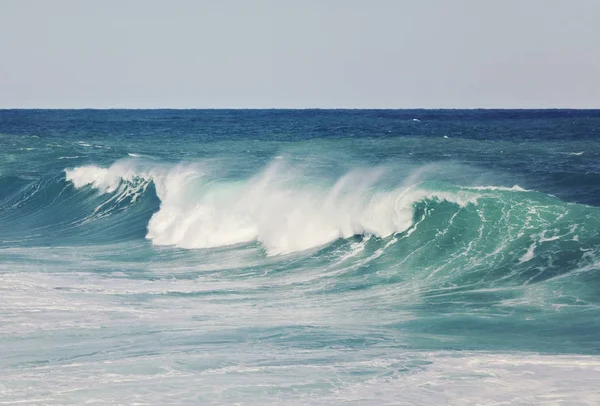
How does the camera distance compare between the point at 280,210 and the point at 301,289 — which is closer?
the point at 301,289

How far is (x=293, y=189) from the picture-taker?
20969 millimetres

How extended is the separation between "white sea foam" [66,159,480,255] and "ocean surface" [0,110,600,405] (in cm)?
7

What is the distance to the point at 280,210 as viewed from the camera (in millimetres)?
19391

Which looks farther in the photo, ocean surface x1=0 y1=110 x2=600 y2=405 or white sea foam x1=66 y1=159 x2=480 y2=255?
white sea foam x1=66 y1=159 x2=480 y2=255

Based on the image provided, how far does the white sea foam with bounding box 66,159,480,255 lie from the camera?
57.3 ft

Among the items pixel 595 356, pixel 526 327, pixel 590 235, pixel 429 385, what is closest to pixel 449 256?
pixel 590 235

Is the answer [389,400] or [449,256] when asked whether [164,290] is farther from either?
[389,400]

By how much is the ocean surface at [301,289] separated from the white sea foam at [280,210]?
0.07 meters

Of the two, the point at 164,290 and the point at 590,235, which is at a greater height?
the point at 590,235

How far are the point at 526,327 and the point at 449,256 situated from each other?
4.82 meters

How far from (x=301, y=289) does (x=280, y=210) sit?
627 centimetres

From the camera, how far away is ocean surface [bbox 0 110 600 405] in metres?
7.89

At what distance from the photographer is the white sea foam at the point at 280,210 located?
1745 cm

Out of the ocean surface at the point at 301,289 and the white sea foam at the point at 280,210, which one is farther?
the white sea foam at the point at 280,210
